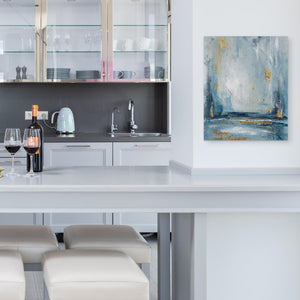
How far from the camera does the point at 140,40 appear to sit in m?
4.94

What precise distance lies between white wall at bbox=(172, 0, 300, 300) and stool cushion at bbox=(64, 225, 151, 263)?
292 millimetres

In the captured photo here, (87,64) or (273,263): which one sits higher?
(87,64)

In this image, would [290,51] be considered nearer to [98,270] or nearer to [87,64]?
[98,270]

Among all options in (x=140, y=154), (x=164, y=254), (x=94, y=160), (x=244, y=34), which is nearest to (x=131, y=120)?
(x=140, y=154)

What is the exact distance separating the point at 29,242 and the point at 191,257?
→ 2.24 feet

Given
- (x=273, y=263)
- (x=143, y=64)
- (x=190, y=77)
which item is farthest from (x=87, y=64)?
(x=273, y=263)

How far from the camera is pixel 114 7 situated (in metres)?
4.91

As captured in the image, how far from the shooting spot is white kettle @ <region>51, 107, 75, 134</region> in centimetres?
494

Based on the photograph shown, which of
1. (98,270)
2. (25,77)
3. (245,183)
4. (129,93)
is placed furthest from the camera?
(129,93)

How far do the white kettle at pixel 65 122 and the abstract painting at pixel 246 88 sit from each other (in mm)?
2558

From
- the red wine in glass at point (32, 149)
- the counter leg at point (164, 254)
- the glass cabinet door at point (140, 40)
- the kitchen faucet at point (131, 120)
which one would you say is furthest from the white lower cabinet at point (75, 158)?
the red wine in glass at point (32, 149)

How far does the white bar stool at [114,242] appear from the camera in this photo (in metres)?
2.42

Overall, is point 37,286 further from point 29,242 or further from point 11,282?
point 11,282

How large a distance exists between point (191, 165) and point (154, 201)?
529 millimetres
